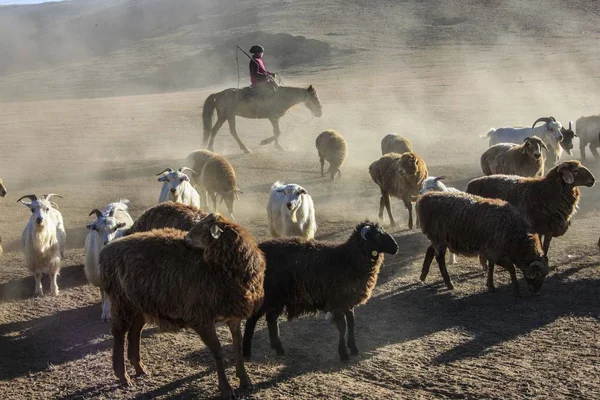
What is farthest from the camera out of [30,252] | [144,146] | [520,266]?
[144,146]

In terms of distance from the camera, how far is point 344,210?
599 inches

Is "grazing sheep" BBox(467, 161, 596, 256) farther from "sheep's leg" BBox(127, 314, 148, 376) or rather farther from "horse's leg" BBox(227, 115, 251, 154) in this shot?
"horse's leg" BBox(227, 115, 251, 154)

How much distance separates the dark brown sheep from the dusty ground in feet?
4.33

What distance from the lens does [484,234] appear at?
32.0 feet

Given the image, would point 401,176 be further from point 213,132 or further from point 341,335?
point 213,132

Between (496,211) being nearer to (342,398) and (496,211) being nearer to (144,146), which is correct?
(342,398)

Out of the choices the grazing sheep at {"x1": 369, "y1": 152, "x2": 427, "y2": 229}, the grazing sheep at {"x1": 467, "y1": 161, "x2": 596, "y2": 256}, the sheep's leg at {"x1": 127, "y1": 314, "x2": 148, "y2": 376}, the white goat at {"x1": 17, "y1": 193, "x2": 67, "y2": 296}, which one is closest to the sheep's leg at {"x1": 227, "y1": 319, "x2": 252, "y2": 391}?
the sheep's leg at {"x1": 127, "y1": 314, "x2": 148, "y2": 376}

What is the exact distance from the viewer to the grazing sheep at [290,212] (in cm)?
1121

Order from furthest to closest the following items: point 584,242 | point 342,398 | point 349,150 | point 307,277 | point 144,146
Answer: point 144,146 → point 349,150 → point 584,242 → point 307,277 → point 342,398

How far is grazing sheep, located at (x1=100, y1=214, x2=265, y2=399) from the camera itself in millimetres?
7039

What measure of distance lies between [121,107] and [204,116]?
17.0 meters

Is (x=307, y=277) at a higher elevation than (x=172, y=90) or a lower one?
lower

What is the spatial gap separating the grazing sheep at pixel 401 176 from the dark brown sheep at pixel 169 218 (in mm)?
4898

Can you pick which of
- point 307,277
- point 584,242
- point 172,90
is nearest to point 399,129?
point 584,242
